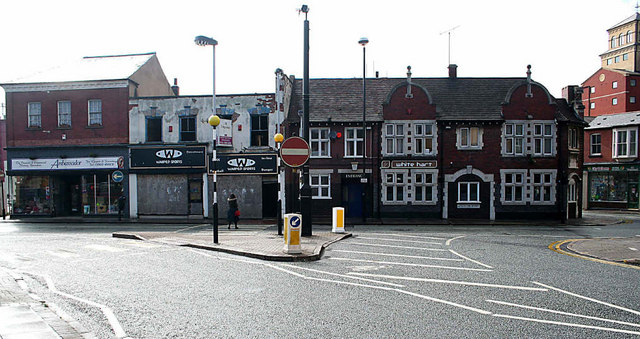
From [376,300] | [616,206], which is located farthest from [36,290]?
[616,206]

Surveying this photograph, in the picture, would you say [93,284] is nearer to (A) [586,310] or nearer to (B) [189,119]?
(A) [586,310]

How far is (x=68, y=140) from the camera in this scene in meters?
29.4

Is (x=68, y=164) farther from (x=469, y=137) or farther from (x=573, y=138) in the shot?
(x=573, y=138)

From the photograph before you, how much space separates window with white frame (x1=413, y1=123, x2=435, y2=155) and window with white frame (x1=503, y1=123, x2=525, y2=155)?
442 cm

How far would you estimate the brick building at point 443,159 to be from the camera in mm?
27781

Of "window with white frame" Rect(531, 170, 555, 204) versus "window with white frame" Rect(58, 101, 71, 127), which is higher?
"window with white frame" Rect(58, 101, 71, 127)

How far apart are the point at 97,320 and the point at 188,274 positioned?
10.7 ft

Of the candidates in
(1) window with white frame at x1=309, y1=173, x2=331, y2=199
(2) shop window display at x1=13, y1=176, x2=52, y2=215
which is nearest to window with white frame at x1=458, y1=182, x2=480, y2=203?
(1) window with white frame at x1=309, y1=173, x2=331, y2=199

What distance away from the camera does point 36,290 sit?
8.98 meters

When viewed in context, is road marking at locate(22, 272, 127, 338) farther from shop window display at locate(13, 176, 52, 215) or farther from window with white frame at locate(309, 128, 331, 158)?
shop window display at locate(13, 176, 52, 215)

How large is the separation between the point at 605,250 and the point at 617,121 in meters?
30.7

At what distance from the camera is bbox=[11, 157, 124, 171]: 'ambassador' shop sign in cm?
2895

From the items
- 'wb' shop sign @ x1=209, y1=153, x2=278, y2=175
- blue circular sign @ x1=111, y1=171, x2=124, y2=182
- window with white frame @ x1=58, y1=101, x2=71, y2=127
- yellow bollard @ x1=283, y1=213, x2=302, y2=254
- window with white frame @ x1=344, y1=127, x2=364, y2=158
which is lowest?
yellow bollard @ x1=283, y1=213, x2=302, y2=254

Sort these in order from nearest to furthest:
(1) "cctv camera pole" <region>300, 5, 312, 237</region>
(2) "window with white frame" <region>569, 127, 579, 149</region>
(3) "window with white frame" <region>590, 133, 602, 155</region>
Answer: (1) "cctv camera pole" <region>300, 5, 312, 237</region>, (2) "window with white frame" <region>569, 127, 579, 149</region>, (3) "window with white frame" <region>590, 133, 602, 155</region>
